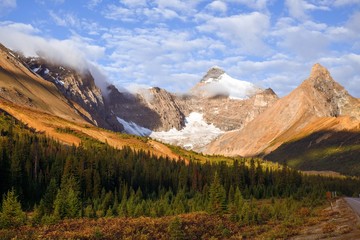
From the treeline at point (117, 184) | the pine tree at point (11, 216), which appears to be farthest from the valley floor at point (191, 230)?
the treeline at point (117, 184)

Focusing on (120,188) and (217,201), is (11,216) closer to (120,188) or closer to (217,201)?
(217,201)

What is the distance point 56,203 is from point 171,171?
70.8 meters

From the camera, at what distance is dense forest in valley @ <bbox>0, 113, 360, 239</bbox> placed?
57.3 meters

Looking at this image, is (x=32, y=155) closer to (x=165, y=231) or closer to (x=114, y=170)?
(x=114, y=170)

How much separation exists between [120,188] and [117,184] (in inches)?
382

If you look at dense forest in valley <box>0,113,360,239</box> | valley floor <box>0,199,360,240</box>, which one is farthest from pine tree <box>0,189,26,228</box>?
valley floor <box>0,199,360,240</box>

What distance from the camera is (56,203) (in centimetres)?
5666

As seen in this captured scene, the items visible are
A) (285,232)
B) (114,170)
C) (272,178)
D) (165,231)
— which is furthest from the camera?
(272,178)

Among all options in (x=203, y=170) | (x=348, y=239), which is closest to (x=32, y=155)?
(x=203, y=170)

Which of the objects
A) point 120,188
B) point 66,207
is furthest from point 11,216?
point 120,188

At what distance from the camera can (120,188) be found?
307 ft

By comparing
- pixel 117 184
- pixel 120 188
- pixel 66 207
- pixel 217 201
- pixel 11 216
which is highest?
pixel 217 201

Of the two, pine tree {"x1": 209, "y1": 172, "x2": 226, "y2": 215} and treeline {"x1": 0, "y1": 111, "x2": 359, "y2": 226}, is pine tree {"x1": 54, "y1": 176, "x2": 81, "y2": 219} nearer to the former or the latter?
treeline {"x1": 0, "y1": 111, "x2": 359, "y2": 226}

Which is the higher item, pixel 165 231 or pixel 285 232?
pixel 285 232
